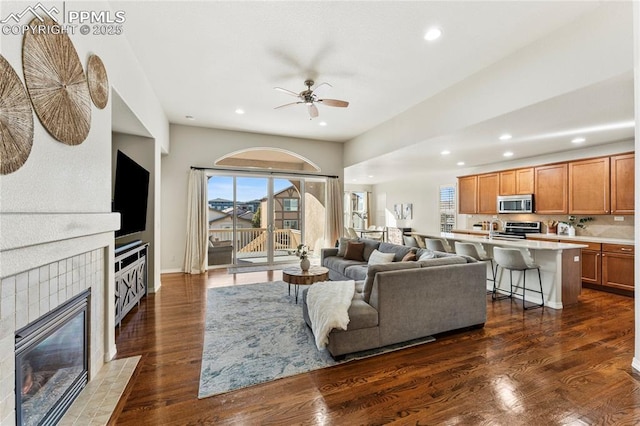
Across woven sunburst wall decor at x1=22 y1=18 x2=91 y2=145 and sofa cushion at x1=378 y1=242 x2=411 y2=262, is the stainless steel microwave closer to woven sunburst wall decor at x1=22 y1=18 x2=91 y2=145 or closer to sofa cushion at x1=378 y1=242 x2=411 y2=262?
sofa cushion at x1=378 y1=242 x2=411 y2=262

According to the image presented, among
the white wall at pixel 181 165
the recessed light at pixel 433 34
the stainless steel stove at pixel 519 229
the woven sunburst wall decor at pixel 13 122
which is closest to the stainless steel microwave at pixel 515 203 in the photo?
the stainless steel stove at pixel 519 229

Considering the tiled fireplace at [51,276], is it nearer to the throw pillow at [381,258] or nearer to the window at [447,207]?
the throw pillow at [381,258]

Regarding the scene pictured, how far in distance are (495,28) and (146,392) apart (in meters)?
4.47

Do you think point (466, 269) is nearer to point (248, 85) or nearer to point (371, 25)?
point (371, 25)

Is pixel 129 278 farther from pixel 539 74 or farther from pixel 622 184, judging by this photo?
pixel 622 184

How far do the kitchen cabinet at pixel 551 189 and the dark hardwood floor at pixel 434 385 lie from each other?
310cm

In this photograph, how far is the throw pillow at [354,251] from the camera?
5160 mm

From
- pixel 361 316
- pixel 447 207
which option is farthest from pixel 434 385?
pixel 447 207

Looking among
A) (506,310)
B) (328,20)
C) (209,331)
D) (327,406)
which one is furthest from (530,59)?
(209,331)

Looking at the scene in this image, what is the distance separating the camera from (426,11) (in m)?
2.58

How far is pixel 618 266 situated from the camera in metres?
4.59

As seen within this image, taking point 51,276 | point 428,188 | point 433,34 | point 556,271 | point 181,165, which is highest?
point 433,34

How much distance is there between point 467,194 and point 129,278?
773 cm

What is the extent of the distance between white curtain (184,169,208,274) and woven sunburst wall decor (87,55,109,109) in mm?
3718
